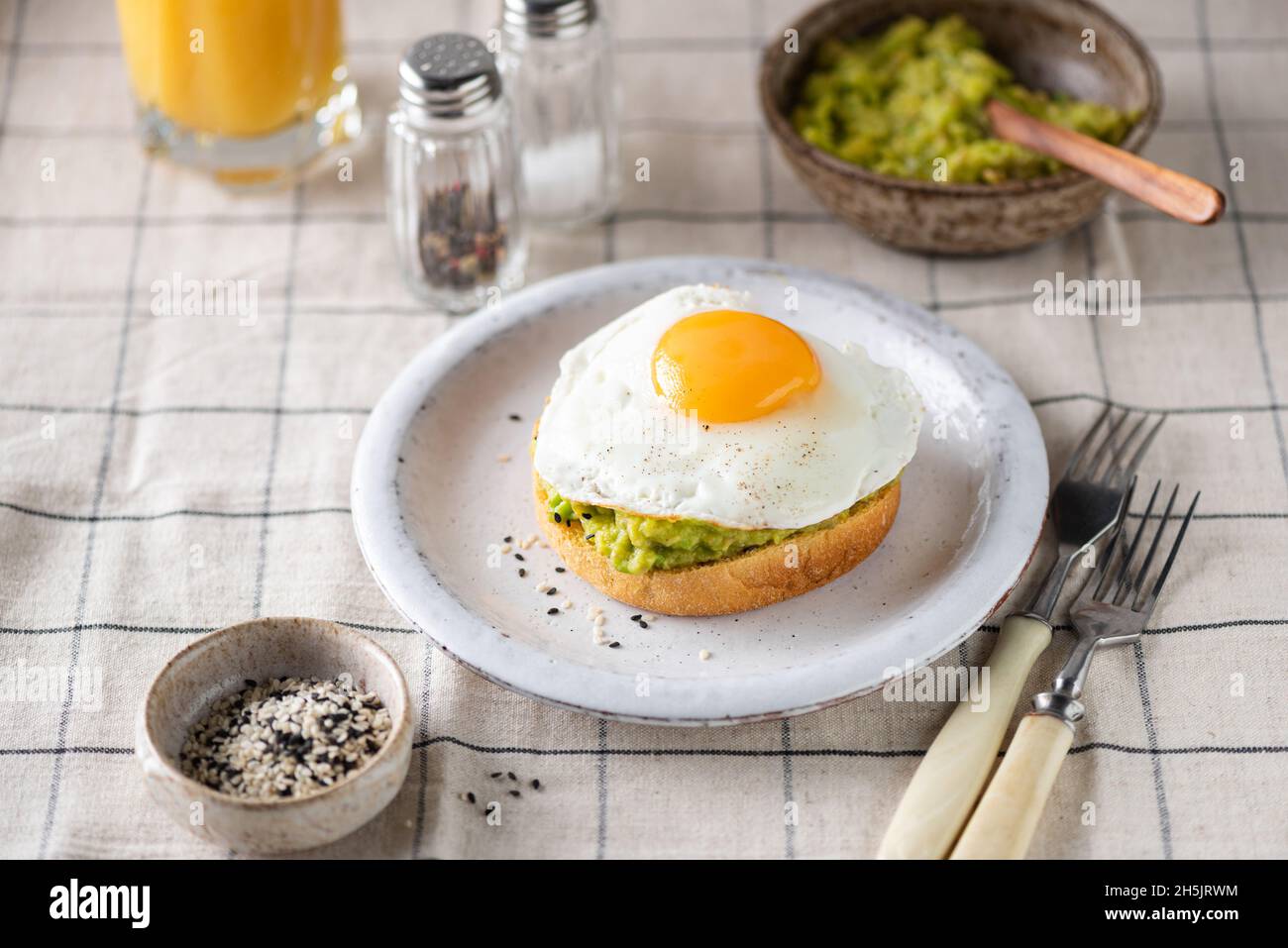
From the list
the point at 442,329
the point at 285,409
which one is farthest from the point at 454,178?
the point at 285,409

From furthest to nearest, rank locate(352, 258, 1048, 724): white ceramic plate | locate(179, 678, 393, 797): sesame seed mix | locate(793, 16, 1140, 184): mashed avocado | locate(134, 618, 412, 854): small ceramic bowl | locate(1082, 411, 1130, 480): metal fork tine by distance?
locate(793, 16, 1140, 184): mashed avocado < locate(1082, 411, 1130, 480): metal fork tine < locate(352, 258, 1048, 724): white ceramic plate < locate(179, 678, 393, 797): sesame seed mix < locate(134, 618, 412, 854): small ceramic bowl

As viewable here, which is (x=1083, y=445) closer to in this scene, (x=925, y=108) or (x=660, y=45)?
(x=925, y=108)

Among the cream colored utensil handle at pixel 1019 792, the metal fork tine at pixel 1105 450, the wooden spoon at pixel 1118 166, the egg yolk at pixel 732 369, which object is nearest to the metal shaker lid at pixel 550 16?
the wooden spoon at pixel 1118 166

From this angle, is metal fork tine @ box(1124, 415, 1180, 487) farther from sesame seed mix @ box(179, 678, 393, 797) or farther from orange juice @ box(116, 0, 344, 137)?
orange juice @ box(116, 0, 344, 137)

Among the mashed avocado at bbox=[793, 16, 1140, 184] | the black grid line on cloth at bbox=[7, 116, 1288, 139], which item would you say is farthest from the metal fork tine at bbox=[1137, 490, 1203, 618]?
the black grid line on cloth at bbox=[7, 116, 1288, 139]

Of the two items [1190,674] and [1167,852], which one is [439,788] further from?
[1190,674]

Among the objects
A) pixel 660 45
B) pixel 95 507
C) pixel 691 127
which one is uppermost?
pixel 660 45
